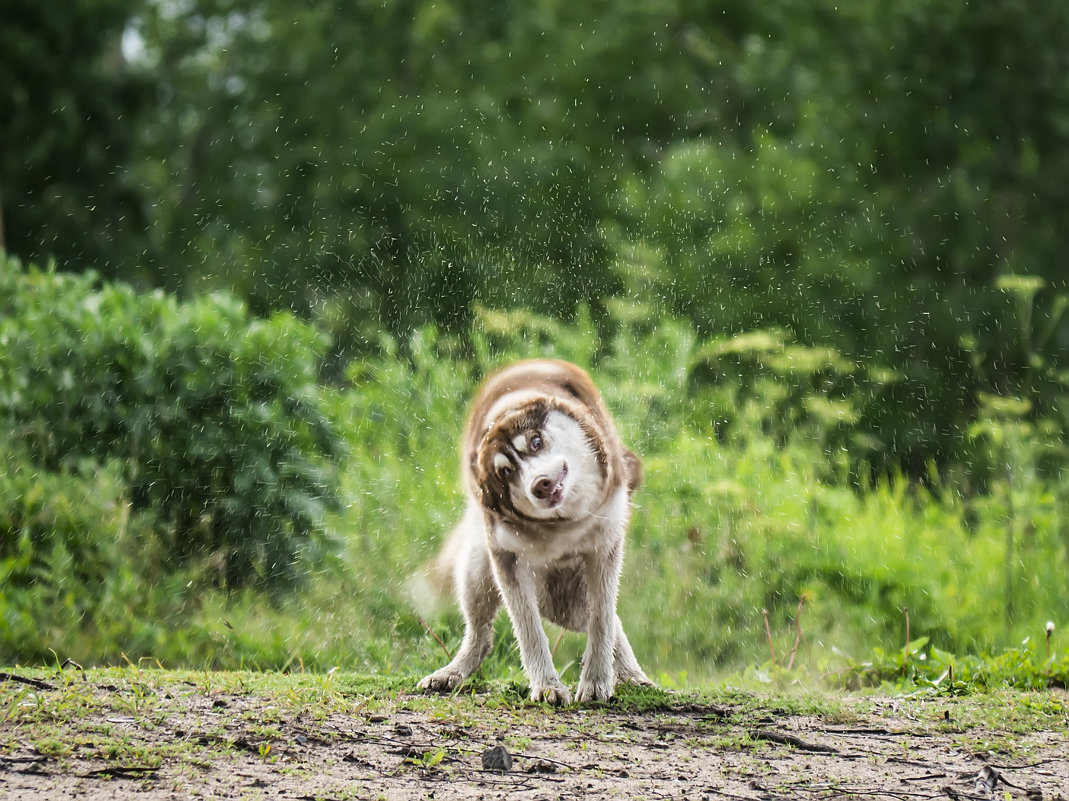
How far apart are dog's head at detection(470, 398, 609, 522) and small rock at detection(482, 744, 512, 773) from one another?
85cm

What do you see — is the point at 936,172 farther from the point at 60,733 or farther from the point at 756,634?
the point at 60,733

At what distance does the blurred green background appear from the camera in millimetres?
6375

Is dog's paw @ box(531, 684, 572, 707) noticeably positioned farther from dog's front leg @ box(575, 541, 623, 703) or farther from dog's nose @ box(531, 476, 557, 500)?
dog's nose @ box(531, 476, 557, 500)

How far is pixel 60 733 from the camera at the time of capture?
3430mm

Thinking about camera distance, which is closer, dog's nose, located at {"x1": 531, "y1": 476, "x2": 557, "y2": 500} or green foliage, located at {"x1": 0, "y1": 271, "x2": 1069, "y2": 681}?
dog's nose, located at {"x1": 531, "y1": 476, "x2": 557, "y2": 500}

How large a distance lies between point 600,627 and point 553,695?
1.02ft

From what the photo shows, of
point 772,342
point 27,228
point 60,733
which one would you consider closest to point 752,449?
point 772,342

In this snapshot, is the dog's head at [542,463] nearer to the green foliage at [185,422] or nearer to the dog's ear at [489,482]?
the dog's ear at [489,482]

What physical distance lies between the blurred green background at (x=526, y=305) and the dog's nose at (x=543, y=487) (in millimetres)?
1964

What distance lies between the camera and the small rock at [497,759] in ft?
10.9

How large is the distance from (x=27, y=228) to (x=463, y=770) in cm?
1457

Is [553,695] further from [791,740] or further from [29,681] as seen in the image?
[29,681]

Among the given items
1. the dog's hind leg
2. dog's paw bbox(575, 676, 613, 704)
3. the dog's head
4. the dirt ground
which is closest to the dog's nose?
the dog's head

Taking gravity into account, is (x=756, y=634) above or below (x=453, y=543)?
below
